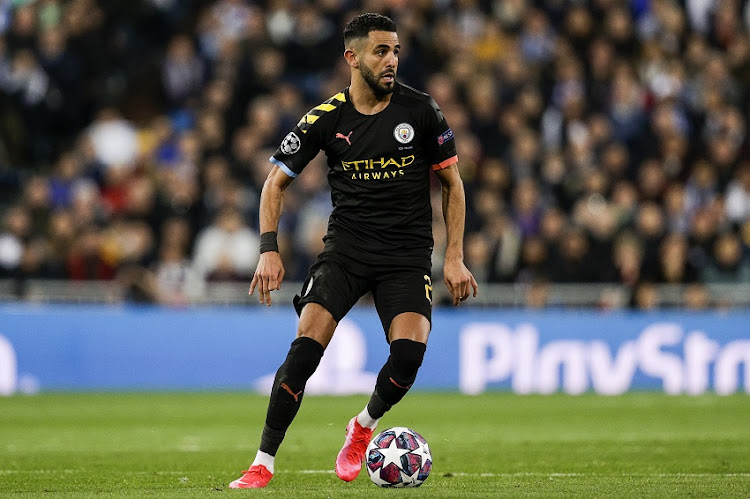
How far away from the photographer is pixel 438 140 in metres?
7.92

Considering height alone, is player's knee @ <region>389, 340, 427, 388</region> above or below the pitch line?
above

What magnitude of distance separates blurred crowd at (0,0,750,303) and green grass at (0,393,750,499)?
1.99 m

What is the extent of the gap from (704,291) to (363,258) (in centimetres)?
1106

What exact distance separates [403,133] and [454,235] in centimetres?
66

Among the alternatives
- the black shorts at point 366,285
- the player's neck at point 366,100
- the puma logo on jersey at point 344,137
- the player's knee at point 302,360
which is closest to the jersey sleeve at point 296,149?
the puma logo on jersey at point 344,137

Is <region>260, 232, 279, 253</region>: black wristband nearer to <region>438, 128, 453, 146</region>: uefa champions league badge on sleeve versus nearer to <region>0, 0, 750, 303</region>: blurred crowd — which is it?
<region>438, 128, 453, 146</region>: uefa champions league badge on sleeve

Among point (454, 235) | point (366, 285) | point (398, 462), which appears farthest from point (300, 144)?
point (398, 462)

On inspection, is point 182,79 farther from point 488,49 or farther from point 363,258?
point 363,258

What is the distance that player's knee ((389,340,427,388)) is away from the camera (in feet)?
25.4

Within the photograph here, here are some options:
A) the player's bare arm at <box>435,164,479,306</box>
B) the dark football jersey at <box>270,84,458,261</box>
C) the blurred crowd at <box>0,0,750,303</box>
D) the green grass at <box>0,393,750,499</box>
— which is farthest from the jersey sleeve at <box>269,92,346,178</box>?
the blurred crowd at <box>0,0,750,303</box>

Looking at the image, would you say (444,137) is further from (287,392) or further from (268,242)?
(287,392)

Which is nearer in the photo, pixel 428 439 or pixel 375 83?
pixel 375 83

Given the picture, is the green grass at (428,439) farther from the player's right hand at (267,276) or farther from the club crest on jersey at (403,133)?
the club crest on jersey at (403,133)

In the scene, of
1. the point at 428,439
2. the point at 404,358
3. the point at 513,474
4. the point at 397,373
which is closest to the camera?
the point at 404,358
